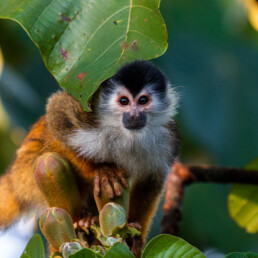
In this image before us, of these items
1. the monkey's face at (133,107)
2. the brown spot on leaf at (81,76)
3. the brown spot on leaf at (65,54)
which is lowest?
the monkey's face at (133,107)

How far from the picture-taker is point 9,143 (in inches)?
159

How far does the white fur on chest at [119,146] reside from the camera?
113 inches

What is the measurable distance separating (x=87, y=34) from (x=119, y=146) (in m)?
1.12

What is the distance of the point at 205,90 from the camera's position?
4242 mm

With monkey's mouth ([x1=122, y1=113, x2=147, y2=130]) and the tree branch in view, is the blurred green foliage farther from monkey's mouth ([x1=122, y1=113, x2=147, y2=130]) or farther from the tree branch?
monkey's mouth ([x1=122, y1=113, x2=147, y2=130])

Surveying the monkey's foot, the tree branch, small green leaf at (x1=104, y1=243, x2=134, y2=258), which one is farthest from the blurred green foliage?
small green leaf at (x1=104, y1=243, x2=134, y2=258)

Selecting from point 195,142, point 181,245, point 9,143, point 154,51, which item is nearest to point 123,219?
point 181,245

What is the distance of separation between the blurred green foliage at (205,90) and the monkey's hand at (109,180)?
135 cm

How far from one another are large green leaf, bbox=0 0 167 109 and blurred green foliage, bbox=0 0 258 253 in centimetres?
212

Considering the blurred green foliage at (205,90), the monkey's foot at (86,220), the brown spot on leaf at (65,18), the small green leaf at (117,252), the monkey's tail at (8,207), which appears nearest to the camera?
the small green leaf at (117,252)

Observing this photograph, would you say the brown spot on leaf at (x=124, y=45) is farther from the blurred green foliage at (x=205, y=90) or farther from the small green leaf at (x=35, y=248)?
the blurred green foliage at (x=205, y=90)

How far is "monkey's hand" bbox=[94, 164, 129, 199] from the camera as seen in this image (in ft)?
6.61

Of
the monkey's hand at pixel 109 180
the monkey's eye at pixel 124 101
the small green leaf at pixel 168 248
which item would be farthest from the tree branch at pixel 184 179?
the small green leaf at pixel 168 248

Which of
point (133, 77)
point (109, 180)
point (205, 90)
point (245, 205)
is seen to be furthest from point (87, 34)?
point (205, 90)
